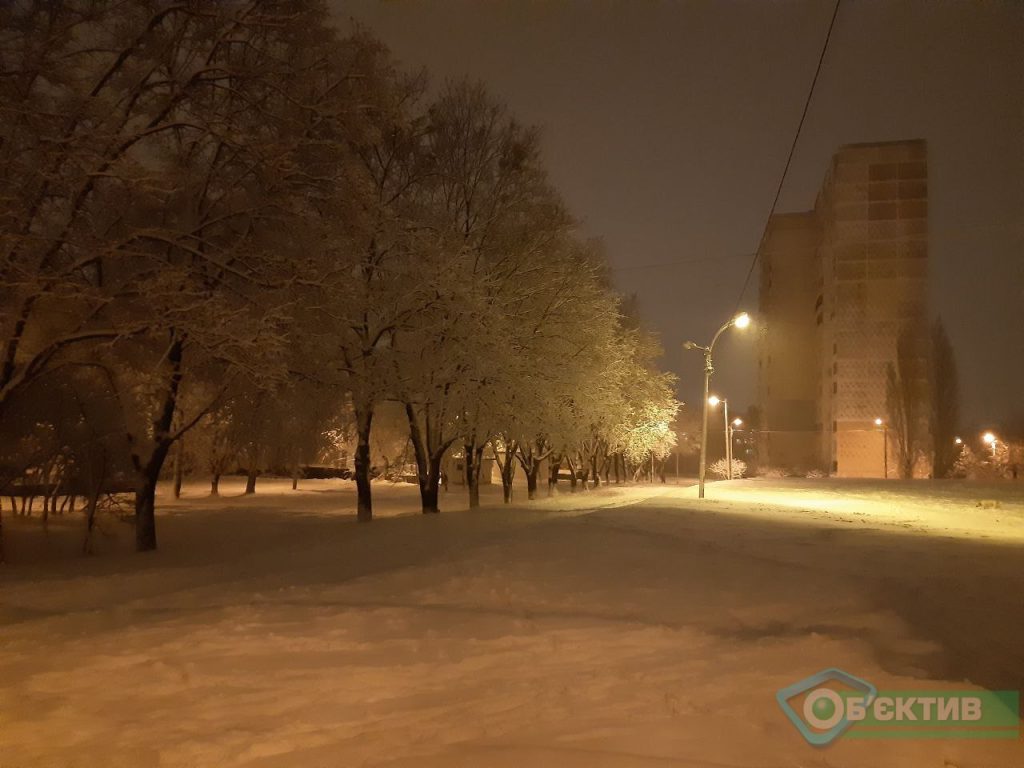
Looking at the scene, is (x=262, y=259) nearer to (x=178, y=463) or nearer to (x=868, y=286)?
(x=178, y=463)

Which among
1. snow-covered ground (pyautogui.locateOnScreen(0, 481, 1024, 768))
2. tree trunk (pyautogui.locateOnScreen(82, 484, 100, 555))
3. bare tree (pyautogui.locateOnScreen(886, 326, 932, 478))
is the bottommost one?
tree trunk (pyautogui.locateOnScreen(82, 484, 100, 555))

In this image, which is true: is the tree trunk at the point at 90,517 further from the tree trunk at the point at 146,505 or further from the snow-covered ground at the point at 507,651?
the snow-covered ground at the point at 507,651

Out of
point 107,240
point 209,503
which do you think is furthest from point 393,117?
point 209,503

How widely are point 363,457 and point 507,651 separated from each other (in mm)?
17147

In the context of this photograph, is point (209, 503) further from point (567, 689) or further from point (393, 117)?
point (567, 689)

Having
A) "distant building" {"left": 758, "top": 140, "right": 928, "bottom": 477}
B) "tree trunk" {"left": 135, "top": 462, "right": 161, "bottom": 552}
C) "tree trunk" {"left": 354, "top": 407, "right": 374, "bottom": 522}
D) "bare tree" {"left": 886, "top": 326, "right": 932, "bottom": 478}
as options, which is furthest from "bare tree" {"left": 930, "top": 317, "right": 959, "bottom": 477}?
"tree trunk" {"left": 135, "top": 462, "right": 161, "bottom": 552}

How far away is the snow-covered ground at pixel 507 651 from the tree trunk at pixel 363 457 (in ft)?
28.4

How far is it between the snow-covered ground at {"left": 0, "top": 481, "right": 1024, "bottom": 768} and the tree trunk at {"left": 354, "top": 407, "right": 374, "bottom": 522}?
865cm

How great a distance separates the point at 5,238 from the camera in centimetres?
1023

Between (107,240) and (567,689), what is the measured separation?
11852mm

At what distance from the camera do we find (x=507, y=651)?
250 inches

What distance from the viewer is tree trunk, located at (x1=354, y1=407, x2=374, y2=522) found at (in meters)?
21.4

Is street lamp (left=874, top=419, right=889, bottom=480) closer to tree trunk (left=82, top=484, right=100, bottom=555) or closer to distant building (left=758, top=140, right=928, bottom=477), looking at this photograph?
distant building (left=758, top=140, right=928, bottom=477)

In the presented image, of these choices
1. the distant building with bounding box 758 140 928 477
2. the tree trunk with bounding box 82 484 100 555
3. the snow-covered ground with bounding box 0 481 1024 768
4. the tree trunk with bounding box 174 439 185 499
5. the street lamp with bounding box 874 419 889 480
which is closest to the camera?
the snow-covered ground with bounding box 0 481 1024 768
